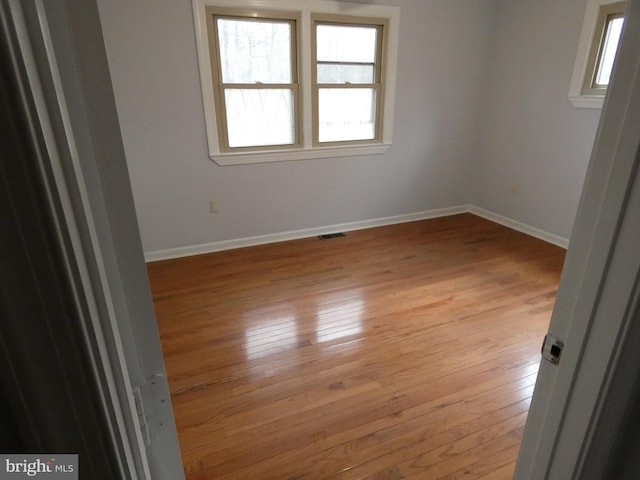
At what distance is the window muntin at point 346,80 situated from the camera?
3359 millimetres

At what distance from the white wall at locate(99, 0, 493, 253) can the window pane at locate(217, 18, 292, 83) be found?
0.28 m

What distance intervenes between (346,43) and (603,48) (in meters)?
2.10

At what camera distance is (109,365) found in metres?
0.43

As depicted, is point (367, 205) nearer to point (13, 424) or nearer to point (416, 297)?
point (416, 297)

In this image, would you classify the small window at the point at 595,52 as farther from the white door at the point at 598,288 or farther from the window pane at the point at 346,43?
the white door at the point at 598,288

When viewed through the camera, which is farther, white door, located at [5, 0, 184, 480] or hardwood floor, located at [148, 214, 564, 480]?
hardwood floor, located at [148, 214, 564, 480]

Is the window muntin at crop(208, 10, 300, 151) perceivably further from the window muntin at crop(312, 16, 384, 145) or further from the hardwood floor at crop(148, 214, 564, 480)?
the hardwood floor at crop(148, 214, 564, 480)

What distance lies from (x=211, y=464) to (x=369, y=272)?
6.26 ft

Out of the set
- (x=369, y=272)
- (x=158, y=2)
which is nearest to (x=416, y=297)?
(x=369, y=272)

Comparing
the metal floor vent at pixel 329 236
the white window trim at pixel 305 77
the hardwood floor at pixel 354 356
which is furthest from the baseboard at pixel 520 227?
the metal floor vent at pixel 329 236

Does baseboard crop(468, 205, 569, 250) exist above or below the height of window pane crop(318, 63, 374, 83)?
below

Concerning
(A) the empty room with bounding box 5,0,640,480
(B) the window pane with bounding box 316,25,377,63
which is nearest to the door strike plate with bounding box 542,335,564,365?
(A) the empty room with bounding box 5,0,640,480

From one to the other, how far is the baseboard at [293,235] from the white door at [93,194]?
Result: 105 inches

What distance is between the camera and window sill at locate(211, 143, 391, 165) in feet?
10.8
